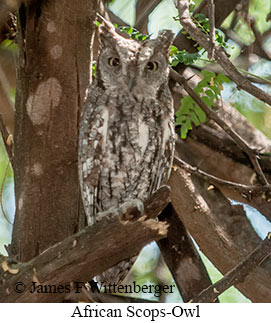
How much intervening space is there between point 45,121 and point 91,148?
24 centimetres

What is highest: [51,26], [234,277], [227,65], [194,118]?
[51,26]

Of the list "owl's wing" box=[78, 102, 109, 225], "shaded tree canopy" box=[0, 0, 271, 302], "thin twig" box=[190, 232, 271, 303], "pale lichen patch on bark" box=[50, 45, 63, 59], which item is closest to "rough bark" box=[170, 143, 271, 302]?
"shaded tree canopy" box=[0, 0, 271, 302]

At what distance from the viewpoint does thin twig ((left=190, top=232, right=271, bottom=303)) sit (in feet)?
6.88

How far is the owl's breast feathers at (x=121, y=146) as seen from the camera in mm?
2469

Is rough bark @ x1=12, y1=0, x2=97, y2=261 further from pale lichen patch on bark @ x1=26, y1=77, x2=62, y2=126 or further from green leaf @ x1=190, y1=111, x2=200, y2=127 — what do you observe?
green leaf @ x1=190, y1=111, x2=200, y2=127

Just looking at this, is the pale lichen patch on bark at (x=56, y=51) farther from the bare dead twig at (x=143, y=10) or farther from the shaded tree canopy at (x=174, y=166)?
the bare dead twig at (x=143, y=10)

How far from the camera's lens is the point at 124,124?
2.48m

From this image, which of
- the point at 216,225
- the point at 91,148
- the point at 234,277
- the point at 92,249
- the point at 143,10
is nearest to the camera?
the point at 92,249

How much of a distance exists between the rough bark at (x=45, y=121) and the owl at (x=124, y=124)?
0.11m

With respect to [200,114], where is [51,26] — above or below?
above

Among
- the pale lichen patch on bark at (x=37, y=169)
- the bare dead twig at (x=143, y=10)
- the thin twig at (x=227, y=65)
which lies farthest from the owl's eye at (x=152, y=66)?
the bare dead twig at (x=143, y=10)

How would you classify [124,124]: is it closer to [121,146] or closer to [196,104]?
[121,146]

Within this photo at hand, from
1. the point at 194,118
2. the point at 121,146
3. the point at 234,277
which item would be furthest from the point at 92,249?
the point at 194,118

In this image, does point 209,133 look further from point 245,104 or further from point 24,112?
point 24,112
